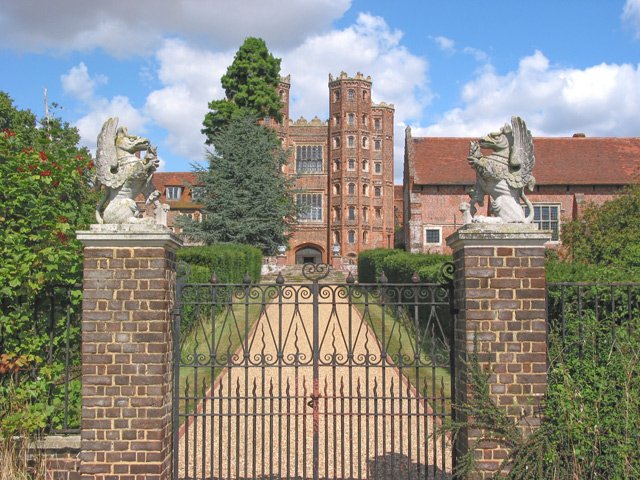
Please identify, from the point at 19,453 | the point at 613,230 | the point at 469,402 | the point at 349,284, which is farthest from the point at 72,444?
the point at 613,230

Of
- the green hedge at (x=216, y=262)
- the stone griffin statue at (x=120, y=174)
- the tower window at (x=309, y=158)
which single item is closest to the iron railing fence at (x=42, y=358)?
the stone griffin statue at (x=120, y=174)

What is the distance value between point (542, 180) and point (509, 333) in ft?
106

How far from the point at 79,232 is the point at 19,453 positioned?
2.06 m

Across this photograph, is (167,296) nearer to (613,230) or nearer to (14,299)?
(14,299)

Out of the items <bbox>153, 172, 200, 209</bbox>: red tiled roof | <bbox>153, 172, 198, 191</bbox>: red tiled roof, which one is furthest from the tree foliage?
<bbox>153, 172, 198, 191</bbox>: red tiled roof

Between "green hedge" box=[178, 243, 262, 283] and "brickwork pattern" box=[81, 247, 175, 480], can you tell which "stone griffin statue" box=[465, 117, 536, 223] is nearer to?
"brickwork pattern" box=[81, 247, 175, 480]

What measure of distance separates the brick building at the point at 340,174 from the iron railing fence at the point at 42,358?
151 ft

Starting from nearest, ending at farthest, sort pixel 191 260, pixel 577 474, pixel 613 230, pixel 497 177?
1. pixel 577 474
2. pixel 497 177
3. pixel 191 260
4. pixel 613 230

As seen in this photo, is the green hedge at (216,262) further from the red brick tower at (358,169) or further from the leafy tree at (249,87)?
the red brick tower at (358,169)

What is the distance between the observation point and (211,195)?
96.5 ft

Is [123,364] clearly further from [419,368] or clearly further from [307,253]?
[307,253]

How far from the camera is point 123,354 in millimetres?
5160

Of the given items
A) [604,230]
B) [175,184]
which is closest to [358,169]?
[175,184]

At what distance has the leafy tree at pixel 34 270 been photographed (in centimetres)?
559
